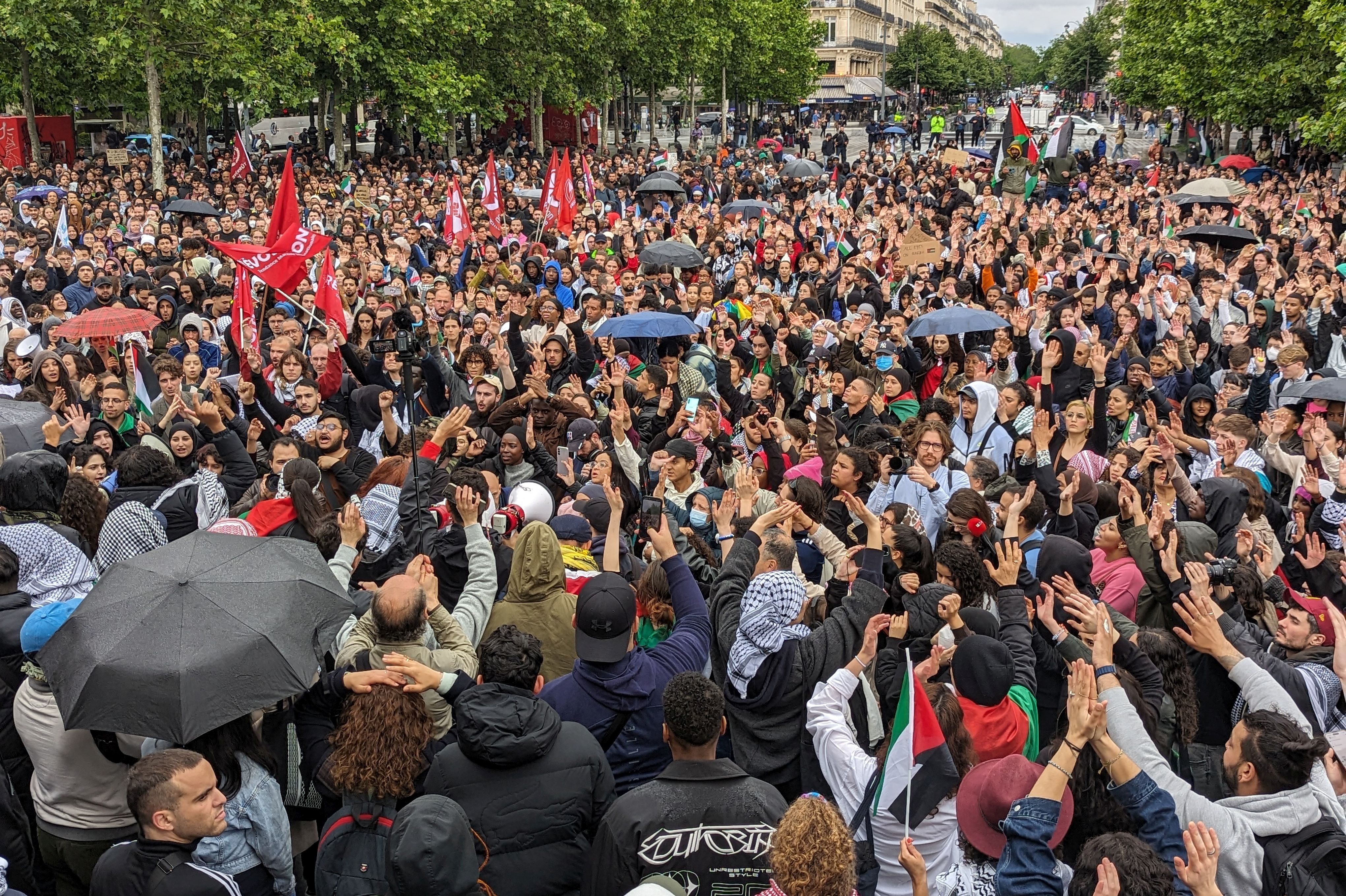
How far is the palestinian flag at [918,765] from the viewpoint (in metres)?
3.67

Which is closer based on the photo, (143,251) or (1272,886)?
(1272,886)

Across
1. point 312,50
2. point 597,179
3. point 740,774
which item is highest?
point 312,50

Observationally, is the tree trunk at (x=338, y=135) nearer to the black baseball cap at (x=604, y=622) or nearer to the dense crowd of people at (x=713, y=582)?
the dense crowd of people at (x=713, y=582)

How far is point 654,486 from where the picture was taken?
25.8 ft

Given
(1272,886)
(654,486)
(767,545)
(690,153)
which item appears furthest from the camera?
(690,153)

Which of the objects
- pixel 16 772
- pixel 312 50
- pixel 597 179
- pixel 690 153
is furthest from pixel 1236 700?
pixel 690 153

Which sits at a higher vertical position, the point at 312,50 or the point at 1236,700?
the point at 312,50

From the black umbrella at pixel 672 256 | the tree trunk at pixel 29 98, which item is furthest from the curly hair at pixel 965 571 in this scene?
the tree trunk at pixel 29 98

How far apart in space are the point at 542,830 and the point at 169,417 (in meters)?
5.50

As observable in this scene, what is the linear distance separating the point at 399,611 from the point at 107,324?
21.4ft

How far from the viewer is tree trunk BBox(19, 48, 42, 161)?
29250mm

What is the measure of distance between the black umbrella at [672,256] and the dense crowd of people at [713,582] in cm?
243

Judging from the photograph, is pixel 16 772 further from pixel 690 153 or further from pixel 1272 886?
pixel 690 153

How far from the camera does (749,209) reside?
75.6ft
